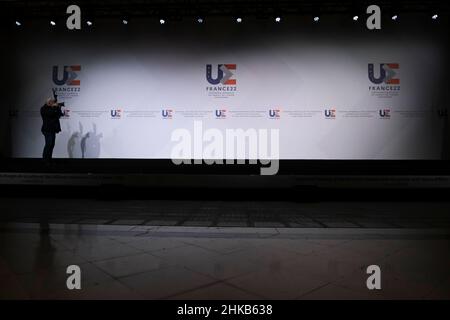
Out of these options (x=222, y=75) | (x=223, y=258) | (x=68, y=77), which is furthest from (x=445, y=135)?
(x=68, y=77)

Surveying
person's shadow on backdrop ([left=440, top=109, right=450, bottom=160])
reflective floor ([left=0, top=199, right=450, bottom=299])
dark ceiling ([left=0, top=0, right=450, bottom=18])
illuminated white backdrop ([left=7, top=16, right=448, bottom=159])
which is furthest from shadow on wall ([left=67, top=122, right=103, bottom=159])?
person's shadow on backdrop ([left=440, top=109, right=450, bottom=160])

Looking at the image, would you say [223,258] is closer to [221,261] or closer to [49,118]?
[221,261]

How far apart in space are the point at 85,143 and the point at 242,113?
483 cm

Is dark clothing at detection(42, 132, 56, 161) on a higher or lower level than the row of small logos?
lower

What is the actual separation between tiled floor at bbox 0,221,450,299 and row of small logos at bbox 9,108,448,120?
15.7 ft

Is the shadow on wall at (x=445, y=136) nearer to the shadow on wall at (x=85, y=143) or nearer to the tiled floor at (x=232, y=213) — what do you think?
the tiled floor at (x=232, y=213)

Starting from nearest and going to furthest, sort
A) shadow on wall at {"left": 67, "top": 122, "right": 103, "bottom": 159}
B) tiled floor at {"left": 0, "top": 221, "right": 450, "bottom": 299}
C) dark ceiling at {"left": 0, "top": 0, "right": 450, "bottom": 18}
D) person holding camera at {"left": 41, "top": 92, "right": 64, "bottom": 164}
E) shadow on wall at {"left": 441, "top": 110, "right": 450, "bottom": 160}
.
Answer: tiled floor at {"left": 0, "top": 221, "right": 450, "bottom": 299}, person holding camera at {"left": 41, "top": 92, "right": 64, "bottom": 164}, dark ceiling at {"left": 0, "top": 0, "right": 450, "bottom": 18}, shadow on wall at {"left": 441, "top": 110, "right": 450, "bottom": 160}, shadow on wall at {"left": 67, "top": 122, "right": 103, "bottom": 159}

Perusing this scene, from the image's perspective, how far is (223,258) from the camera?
2375 mm

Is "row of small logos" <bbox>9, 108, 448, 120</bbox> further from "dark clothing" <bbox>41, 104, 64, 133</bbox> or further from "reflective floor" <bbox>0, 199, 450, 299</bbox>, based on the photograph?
"reflective floor" <bbox>0, 199, 450, 299</bbox>

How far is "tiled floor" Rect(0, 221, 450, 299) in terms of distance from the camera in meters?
1.75

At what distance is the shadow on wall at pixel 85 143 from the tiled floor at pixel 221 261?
4792mm

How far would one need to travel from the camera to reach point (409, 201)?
5625 mm
